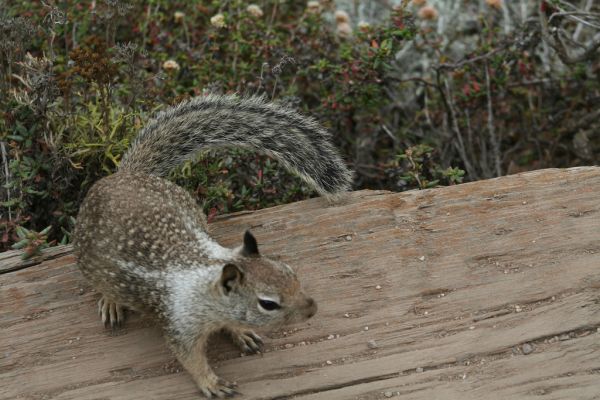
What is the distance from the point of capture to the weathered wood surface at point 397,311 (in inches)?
125

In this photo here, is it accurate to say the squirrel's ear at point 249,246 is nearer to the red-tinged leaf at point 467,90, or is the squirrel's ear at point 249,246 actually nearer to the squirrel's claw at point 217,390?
the squirrel's claw at point 217,390

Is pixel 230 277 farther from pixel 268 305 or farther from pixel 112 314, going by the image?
pixel 112 314

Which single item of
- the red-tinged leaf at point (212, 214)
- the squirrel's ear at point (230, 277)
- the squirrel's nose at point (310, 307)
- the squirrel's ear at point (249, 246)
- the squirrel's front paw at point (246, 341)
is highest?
the squirrel's ear at point (249, 246)

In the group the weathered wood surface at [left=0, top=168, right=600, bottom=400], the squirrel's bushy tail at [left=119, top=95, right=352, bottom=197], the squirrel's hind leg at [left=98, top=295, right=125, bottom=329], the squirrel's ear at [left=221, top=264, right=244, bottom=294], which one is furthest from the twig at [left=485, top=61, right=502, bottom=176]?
the squirrel's hind leg at [left=98, top=295, right=125, bottom=329]

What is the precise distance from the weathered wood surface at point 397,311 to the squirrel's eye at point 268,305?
517 mm

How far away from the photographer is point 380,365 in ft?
10.6

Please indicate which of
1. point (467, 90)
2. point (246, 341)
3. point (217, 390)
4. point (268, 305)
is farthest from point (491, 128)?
point (217, 390)

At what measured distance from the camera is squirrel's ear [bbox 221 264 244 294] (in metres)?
2.81

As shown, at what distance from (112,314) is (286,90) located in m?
2.37

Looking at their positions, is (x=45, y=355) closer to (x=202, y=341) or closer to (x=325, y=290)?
(x=202, y=341)

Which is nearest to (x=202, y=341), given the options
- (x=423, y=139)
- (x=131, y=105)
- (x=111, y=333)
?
(x=111, y=333)

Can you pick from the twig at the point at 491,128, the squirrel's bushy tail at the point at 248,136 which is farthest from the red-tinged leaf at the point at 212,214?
the twig at the point at 491,128

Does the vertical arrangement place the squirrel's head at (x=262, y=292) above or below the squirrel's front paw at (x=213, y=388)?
above

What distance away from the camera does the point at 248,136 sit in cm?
391
